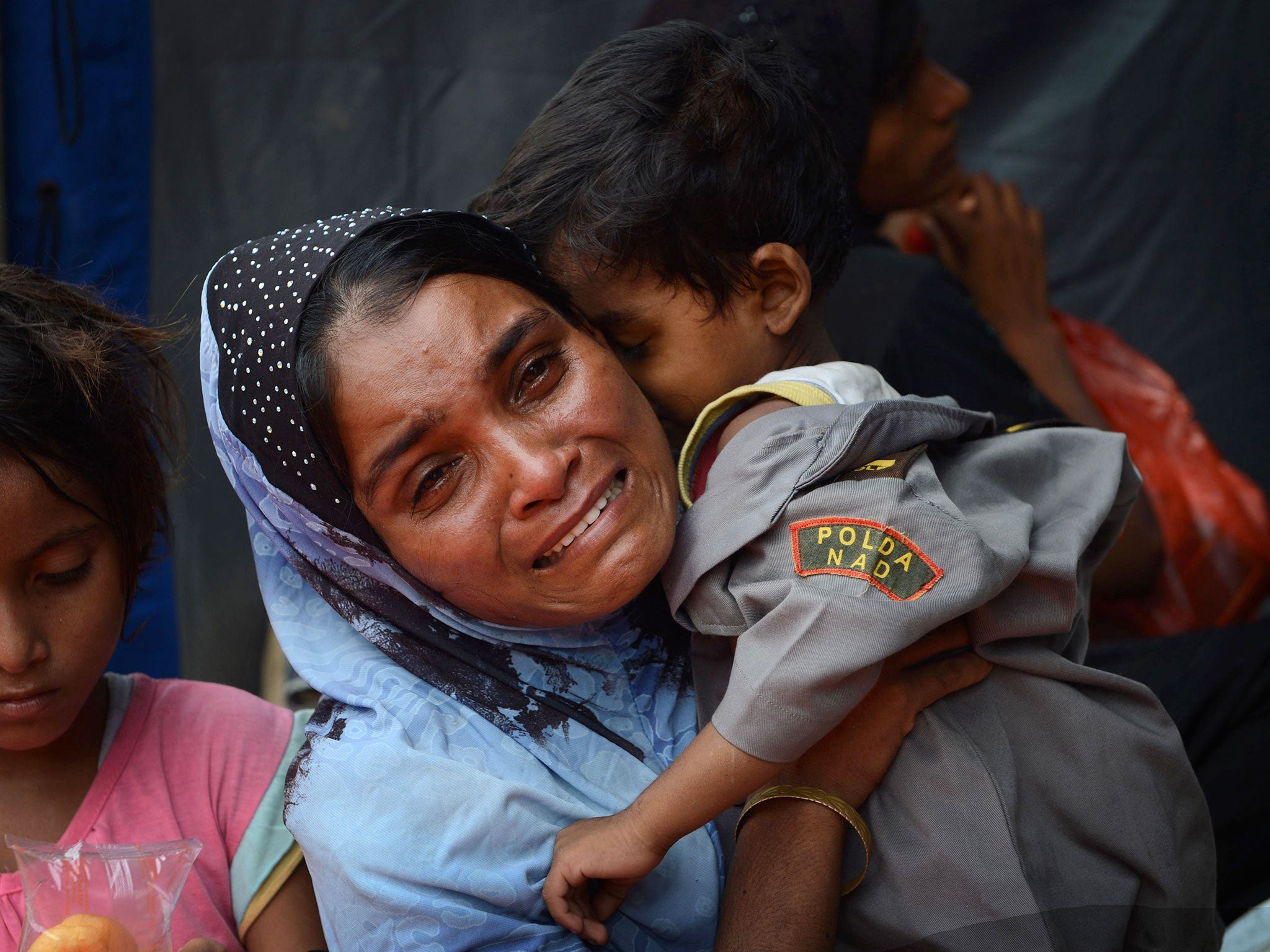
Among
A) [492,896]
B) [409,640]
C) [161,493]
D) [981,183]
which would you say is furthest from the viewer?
[981,183]

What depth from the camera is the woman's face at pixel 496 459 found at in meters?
1.25

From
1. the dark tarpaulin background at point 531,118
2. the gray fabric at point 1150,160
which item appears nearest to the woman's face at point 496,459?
the dark tarpaulin background at point 531,118

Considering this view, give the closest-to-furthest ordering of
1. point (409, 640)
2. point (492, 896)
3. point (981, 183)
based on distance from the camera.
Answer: point (492, 896), point (409, 640), point (981, 183)

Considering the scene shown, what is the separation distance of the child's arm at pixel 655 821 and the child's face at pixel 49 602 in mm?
676

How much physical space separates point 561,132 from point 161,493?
0.80 m

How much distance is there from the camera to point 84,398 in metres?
1.45

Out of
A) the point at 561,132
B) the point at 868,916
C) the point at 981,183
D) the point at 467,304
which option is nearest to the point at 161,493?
the point at 467,304

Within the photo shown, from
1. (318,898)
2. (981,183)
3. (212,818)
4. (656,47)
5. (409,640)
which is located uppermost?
(656,47)

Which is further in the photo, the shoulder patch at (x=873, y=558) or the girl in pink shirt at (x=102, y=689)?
the girl in pink shirt at (x=102, y=689)

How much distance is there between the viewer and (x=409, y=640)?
4.71 ft

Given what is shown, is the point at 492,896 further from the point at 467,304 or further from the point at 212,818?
the point at 467,304

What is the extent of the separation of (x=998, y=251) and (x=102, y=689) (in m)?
2.36

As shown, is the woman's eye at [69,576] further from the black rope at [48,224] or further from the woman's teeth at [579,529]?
the black rope at [48,224]

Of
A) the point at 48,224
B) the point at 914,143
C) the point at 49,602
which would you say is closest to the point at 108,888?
the point at 49,602
